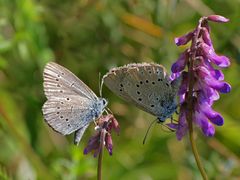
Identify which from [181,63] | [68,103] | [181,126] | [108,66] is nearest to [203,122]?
[181,126]

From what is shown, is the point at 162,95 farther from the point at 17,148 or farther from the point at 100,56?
the point at 100,56

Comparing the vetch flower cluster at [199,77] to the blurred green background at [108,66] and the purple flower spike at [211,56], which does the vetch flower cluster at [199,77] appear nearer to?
the purple flower spike at [211,56]

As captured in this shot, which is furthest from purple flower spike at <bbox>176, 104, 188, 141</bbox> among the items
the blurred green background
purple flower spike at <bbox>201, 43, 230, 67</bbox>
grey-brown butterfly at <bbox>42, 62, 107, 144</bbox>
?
the blurred green background

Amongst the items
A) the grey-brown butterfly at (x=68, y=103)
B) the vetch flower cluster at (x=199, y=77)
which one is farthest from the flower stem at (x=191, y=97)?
the grey-brown butterfly at (x=68, y=103)

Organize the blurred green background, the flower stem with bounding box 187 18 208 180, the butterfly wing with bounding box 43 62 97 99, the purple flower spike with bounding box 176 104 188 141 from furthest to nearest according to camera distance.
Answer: the blurred green background
the butterfly wing with bounding box 43 62 97 99
the purple flower spike with bounding box 176 104 188 141
the flower stem with bounding box 187 18 208 180

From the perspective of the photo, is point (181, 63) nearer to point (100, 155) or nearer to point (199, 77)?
point (199, 77)

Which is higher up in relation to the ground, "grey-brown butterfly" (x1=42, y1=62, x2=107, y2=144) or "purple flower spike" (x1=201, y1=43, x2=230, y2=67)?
"purple flower spike" (x1=201, y1=43, x2=230, y2=67)

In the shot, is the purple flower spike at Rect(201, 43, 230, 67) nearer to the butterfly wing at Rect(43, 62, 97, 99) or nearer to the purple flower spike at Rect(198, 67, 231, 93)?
the purple flower spike at Rect(198, 67, 231, 93)
